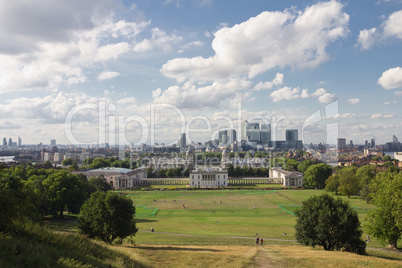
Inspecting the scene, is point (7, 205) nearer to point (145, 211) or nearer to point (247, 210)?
point (145, 211)

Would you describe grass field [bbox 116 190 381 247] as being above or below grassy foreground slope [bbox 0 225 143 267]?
below

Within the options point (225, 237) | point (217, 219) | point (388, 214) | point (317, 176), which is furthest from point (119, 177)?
point (388, 214)

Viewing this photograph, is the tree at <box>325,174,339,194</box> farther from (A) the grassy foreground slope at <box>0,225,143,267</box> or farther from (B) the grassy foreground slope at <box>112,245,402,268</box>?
(A) the grassy foreground slope at <box>0,225,143,267</box>

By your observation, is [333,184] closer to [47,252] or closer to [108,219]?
[108,219]

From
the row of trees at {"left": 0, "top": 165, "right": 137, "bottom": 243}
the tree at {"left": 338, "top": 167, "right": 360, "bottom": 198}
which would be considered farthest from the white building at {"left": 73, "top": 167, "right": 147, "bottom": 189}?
the tree at {"left": 338, "top": 167, "right": 360, "bottom": 198}

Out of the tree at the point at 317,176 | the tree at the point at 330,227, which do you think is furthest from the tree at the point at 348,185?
the tree at the point at 330,227
